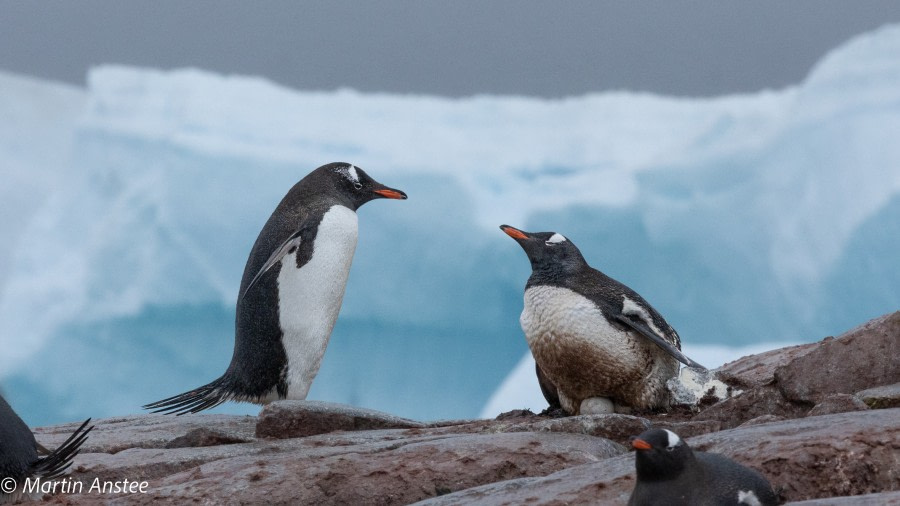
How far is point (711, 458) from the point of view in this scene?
2643 mm

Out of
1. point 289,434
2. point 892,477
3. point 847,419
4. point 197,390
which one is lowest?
point 892,477

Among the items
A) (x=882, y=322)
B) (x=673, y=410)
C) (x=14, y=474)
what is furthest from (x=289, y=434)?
(x=882, y=322)

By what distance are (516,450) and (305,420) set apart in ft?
3.65

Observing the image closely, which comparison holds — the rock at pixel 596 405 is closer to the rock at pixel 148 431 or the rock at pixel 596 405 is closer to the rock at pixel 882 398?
the rock at pixel 882 398

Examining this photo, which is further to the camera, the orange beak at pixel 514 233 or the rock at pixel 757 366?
the rock at pixel 757 366

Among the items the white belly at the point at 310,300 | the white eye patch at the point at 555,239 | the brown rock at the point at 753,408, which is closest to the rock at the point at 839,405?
the brown rock at the point at 753,408

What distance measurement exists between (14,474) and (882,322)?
116 inches

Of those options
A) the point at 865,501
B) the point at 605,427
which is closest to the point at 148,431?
the point at 605,427

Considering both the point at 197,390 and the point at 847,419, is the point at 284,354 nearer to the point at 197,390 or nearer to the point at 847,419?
the point at 197,390

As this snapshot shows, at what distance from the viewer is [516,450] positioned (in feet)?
11.2

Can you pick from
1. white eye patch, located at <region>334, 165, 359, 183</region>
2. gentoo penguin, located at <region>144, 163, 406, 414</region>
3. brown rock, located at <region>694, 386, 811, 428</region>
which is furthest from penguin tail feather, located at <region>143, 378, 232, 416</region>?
brown rock, located at <region>694, 386, 811, 428</region>

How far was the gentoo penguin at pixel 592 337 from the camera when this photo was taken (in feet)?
13.9

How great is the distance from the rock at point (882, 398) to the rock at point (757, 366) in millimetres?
1112

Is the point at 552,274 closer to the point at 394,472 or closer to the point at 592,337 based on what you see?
the point at 592,337
